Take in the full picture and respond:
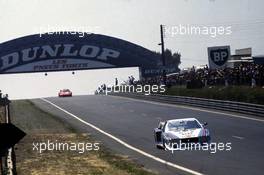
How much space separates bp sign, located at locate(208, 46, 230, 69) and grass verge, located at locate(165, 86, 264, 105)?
25.3ft

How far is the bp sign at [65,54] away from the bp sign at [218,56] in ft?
186

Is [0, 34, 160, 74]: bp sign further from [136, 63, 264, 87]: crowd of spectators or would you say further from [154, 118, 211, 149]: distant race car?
[154, 118, 211, 149]: distant race car

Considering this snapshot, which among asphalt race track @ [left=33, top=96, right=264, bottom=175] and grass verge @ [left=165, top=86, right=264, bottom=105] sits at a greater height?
grass verge @ [left=165, top=86, right=264, bottom=105]

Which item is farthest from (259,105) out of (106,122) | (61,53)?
(61,53)

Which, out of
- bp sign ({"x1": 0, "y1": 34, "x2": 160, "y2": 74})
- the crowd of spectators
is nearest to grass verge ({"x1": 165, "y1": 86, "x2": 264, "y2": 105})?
the crowd of spectators

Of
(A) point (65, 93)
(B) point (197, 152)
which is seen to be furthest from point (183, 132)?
(A) point (65, 93)

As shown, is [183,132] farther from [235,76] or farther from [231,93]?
[235,76]

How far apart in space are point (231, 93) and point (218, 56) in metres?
12.0

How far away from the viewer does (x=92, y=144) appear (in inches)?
1032

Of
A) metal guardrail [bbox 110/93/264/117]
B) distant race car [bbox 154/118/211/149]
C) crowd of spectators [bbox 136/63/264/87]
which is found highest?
crowd of spectators [bbox 136/63/264/87]

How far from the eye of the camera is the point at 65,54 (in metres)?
84.8

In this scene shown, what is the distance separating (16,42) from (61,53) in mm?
A: 6712

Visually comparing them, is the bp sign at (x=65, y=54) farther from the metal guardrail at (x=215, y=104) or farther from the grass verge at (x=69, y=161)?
the grass verge at (x=69, y=161)

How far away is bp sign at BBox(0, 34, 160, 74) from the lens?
276 feet
